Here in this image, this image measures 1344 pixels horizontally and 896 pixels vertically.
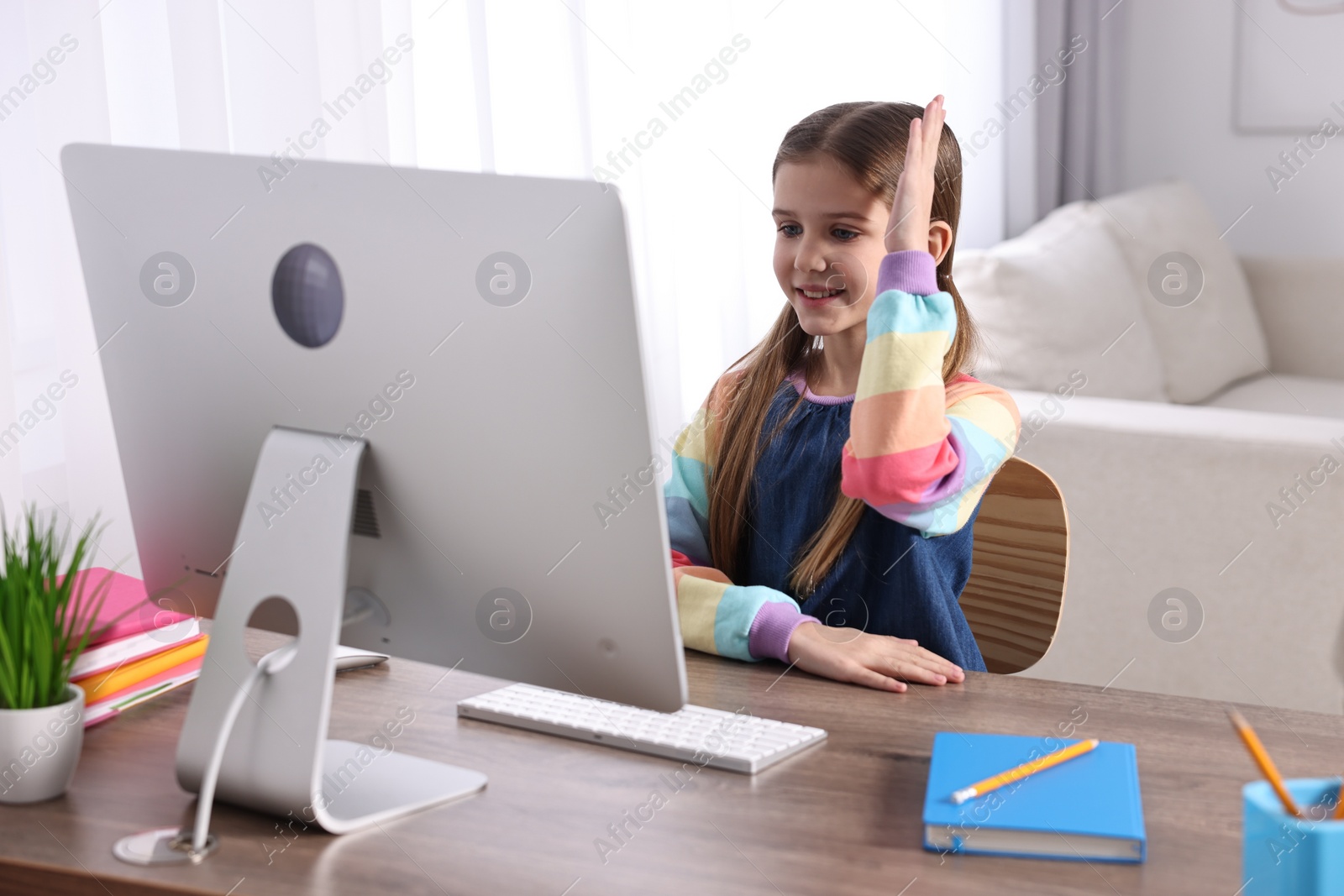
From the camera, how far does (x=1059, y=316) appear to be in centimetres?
259

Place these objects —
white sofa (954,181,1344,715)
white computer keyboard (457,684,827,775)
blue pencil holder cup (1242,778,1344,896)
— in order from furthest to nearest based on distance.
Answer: white sofa (954,181,1344,715) → white computer keyboard (457,684,827,775) → blue pencil holder cup (1242,778,1344,896)

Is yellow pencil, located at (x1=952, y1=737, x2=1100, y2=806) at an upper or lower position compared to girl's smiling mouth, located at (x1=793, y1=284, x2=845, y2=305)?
lower

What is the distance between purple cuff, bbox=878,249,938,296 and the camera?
44.5 inches

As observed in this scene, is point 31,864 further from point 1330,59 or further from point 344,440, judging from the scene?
point 1330,59

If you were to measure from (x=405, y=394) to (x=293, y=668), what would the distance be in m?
0.19

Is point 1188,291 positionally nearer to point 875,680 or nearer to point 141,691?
point 875,680

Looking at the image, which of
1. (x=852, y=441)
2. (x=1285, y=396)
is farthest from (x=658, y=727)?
(x=1285, y=396)

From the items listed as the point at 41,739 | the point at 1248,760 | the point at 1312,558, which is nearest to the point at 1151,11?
the point at 1312,558

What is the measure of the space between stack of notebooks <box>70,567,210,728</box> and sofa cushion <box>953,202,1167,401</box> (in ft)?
5.72

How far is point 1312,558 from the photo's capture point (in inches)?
85.0

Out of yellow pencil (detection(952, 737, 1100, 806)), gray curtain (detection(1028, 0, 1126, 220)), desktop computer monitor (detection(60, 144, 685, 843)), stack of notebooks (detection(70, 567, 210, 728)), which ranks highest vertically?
gray curtain (detection(1028, 0, 1126, 220))

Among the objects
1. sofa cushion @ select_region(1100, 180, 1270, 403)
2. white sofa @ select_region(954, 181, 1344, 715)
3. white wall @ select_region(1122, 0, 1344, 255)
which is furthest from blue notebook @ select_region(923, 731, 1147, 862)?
white wall @ select_region(1122, 0, 1344, 255)

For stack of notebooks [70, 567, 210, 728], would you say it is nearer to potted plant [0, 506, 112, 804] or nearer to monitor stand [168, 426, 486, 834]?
potted plant [0, 506, 112, 804]

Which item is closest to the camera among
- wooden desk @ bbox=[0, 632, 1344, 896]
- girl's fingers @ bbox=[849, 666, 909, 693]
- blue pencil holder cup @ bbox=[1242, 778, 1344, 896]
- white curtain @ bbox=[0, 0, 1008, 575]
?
blue pencil holder cup @ bbox=[1242, 778, 1344, 896]
